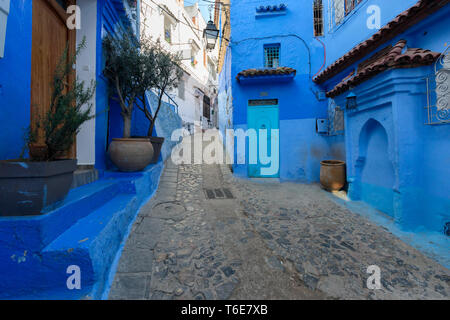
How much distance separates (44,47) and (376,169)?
6.39 meters

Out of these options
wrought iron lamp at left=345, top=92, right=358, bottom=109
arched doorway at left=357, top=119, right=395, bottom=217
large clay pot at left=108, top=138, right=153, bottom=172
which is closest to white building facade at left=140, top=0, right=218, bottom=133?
large clay pot at left=108, top=138, right=153, bottom=172

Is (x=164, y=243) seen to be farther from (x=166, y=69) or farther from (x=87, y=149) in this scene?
(x=166, y=69)

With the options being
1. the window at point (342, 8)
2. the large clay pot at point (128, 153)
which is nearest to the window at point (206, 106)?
the window at point (342, 8)

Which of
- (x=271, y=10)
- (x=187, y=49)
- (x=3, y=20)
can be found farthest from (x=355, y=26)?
(x=187, y=49)

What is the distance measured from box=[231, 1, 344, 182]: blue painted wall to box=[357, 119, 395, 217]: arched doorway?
210cm

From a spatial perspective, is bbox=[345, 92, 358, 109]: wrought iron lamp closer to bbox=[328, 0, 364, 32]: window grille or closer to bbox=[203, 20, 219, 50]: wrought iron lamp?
bbox=[328, 0, 364, 32]: window grille

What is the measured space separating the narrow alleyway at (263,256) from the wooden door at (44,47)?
Result: 2.15m

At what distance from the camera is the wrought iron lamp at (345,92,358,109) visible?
4.46m

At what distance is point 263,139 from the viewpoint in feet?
23.1

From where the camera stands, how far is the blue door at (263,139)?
701 centimetres

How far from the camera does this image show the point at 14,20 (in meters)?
2.04

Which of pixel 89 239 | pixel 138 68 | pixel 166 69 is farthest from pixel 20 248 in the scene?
pixel 166 69

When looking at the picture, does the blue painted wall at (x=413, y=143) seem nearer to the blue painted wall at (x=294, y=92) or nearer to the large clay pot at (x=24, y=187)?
the blue painted wall at (x=294, y=92)
